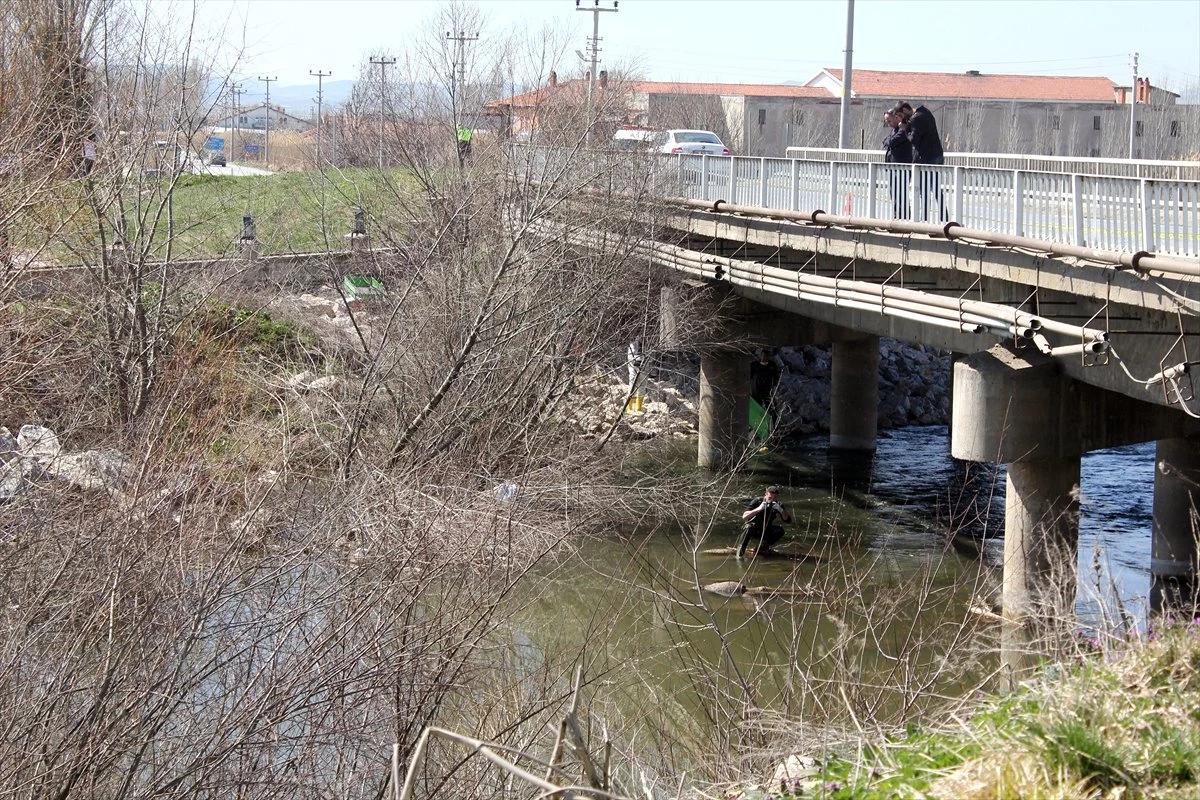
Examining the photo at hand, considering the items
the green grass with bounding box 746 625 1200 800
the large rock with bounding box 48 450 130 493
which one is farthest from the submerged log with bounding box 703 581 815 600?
the green grass with bounding box 746 625 1200 800

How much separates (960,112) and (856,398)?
159 feet

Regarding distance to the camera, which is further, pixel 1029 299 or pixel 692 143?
pixel 692 143

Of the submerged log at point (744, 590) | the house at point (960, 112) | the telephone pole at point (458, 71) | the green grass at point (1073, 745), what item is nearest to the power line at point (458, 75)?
the telephone pole at point (458, 71)

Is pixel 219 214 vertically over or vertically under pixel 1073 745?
over

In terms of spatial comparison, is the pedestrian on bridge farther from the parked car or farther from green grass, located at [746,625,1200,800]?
the parked car

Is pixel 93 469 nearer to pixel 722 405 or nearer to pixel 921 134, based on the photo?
pixel 921 134

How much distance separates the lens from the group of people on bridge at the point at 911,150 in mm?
16500

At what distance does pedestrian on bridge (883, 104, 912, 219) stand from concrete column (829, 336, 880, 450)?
30.1 feet

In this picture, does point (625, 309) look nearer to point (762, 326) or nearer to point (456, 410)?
point (762, 326)

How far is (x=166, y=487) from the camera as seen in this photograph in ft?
35.8

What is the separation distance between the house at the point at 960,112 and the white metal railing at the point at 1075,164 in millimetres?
28718

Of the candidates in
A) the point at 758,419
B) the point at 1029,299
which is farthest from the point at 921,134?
the point at 758,419

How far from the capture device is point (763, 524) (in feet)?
61.4

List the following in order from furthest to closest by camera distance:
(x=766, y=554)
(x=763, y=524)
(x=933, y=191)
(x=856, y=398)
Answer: (x=856, y=398)
(x=766, y=554)
(x=763, y=524)
(x=933, y=191)
